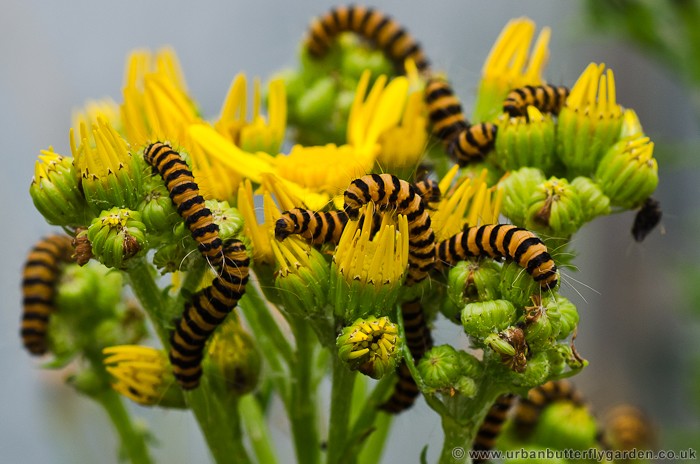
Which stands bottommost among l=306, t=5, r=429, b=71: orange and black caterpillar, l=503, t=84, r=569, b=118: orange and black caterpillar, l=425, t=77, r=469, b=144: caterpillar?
l=503, t=84, r=569, b=118: orange and black caterpillar

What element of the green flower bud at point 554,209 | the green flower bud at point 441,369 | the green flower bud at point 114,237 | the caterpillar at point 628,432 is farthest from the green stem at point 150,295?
the caterpillar at point 628,432

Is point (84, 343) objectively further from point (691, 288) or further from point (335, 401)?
point (691, 288)

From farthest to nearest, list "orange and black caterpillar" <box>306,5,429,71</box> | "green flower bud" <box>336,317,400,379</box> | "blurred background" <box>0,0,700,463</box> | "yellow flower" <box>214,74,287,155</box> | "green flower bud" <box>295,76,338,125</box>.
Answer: "blurred background" <box>0,0,700,463</box>
"orange and black caterpillar" <box>306,5,429,71</box>
"green flower bud" <box>295,76,338,125</box>
"yellow flower" <box>214,74,287,155</box>
"green flower bud" <box>336,317,400,379</box>

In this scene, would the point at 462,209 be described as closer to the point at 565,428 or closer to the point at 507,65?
the point at 507,65

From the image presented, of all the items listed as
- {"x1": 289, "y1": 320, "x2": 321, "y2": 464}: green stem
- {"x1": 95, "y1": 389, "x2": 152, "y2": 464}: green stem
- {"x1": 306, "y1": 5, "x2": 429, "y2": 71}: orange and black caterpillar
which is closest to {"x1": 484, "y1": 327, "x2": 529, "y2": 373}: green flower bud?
{"x1": 289, "y1": 320, "x2": 321, "y2": 464}: green stem

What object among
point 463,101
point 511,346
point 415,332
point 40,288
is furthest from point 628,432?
point 40,288

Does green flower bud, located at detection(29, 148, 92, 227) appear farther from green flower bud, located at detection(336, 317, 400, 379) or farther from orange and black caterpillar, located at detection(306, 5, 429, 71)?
orange and black caterpillar, located at detection(306, 5, 429, 71)
